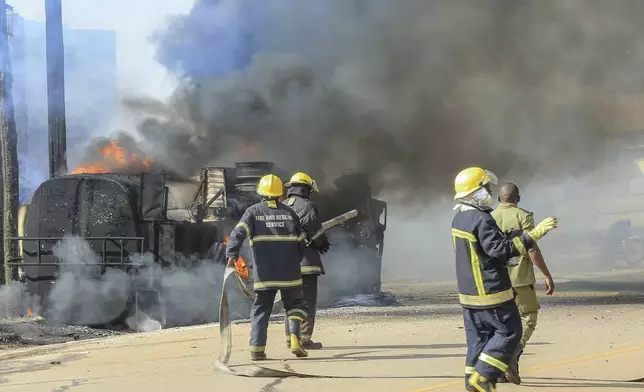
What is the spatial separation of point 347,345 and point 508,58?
380 inches

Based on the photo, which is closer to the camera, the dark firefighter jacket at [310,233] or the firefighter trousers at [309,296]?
the dark firefighter jacket at [310,233]

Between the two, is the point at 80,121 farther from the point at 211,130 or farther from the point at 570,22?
the point at 570,22

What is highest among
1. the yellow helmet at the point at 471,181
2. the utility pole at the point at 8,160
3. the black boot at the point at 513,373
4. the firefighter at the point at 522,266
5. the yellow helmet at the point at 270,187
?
the utility pole at the point at 8,160

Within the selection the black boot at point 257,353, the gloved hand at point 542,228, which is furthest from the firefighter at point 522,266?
the black boot at point 257,353

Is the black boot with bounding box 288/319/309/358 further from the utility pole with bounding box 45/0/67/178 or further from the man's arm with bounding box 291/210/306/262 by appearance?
the utility pole with bounding box 45/0/67/178

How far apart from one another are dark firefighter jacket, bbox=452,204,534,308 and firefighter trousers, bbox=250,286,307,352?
7.41 ft

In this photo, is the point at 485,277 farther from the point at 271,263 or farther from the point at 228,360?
the point at 228,360

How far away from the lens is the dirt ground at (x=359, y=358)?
18.2ft

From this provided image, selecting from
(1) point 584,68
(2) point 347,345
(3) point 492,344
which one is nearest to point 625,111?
(1) point 584,68

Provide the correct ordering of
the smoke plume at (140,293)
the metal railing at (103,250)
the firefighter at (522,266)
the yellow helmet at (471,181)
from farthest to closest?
the smoke plume at (140,293)
the metal railing at (103,250)
the firefighter at (522,266)
the yellow helmet at (471,181)

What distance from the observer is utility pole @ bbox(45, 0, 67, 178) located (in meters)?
17.5

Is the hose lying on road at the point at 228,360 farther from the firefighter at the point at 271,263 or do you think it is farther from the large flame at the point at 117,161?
the large flame at the point at 117,161

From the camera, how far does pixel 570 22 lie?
15258mm

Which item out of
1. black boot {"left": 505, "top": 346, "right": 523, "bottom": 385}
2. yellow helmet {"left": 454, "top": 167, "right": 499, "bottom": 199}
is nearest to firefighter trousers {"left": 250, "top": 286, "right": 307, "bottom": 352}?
black boot {"left": 505, "top": 346, "right": 523, "bottom": 385}
